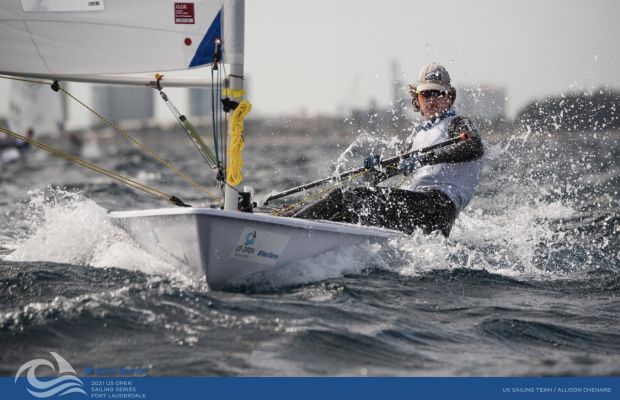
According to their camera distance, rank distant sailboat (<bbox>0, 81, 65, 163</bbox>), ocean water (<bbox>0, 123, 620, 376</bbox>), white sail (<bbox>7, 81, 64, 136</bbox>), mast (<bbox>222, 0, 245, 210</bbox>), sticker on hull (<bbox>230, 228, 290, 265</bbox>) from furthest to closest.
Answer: distant sailboat (<bbox>0, 81, 65, 163</bbox>) → white sail (<bbox>7, 81, 64, 136</bbox>) → mast (<bbox>222, 0, 245, 210</bbox>) → sticker on hull (<bbox>230, 228, 290, 265</bbox>) → ocean water (<bbox>0, 123, 620, 376</bbox>)

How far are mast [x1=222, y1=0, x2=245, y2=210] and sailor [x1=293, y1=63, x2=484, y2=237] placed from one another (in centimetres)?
112

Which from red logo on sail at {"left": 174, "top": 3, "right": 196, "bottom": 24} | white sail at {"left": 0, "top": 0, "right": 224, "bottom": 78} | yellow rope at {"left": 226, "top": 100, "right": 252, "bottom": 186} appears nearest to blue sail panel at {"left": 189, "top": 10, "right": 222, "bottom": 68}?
white sail at {"left": 0, "top": 0, "right": 224, "bottom": 78}

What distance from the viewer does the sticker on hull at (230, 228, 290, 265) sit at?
5266mm

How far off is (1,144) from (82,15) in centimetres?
2868

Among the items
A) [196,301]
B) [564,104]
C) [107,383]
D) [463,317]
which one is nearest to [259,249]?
[196,301]

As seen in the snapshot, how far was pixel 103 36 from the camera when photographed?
6102mm

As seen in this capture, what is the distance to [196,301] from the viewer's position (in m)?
4.94

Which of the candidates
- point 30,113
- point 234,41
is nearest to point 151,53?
point 234,41

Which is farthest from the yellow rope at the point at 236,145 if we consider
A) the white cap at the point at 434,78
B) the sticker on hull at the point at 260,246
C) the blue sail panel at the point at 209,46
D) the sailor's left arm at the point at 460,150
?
the white cap at the point at 434,78

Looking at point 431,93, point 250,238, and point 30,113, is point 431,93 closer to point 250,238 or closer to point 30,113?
point 250,238

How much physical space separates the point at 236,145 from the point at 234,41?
A: 73cm

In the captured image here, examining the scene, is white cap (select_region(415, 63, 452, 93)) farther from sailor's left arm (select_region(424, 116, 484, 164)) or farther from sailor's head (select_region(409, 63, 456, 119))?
sailor's left arm (select_region(424, 116, 484, 164))

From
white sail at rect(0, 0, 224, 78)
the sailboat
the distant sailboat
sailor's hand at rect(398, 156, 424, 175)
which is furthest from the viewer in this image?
the distant sailboat

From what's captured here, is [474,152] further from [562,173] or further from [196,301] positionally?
[562,173]
